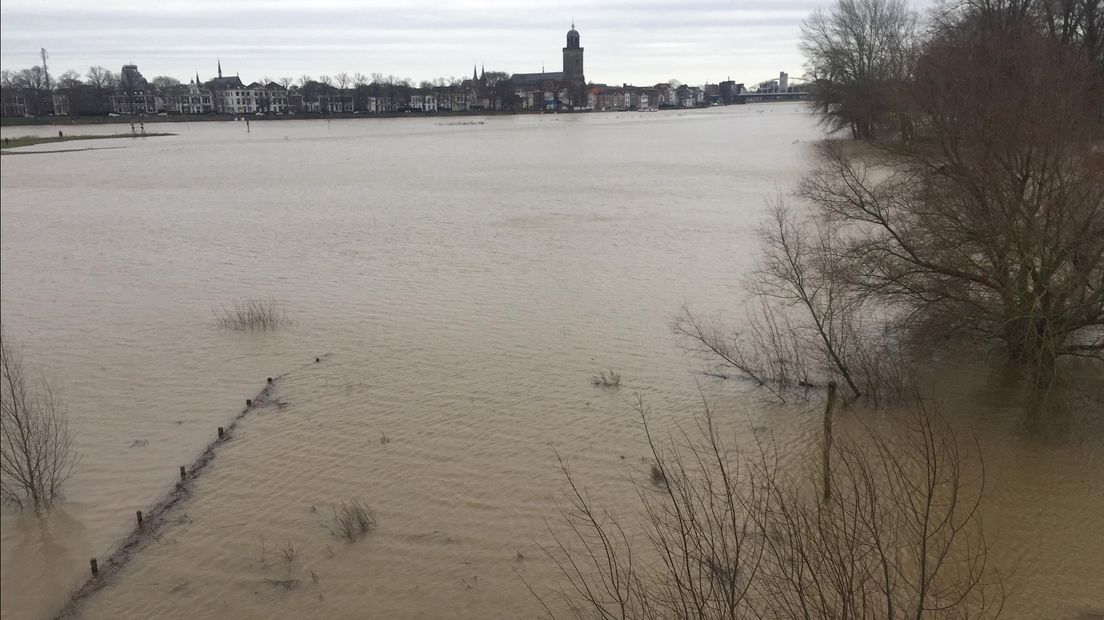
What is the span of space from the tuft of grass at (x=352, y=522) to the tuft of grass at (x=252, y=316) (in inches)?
349

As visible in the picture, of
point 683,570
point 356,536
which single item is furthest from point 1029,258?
point 356,536

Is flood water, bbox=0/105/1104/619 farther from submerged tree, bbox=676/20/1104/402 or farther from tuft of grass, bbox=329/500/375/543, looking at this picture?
submerged tree, bbox=676/20/1104/402

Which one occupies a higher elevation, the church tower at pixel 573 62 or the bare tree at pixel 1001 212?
the church tower at pixel 573 62

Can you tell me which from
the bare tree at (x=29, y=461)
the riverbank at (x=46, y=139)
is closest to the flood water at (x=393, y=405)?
the bare tree at (x=29, y=461)

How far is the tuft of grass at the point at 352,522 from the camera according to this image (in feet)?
31.7

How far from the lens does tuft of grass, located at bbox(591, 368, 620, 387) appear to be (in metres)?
14.2

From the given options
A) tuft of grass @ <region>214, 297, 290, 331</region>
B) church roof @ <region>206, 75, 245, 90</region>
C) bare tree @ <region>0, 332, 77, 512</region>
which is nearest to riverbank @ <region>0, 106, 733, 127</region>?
church roof @ <region>206, 75, 245, 90</region>

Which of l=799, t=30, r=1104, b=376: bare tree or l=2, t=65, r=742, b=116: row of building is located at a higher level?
l=2, t=65, r=742, b=116: row of building

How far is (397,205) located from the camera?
36.8 m

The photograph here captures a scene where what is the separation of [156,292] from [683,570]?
18.2 metres

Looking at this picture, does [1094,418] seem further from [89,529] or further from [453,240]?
[453,240]

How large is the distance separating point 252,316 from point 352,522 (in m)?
9.67

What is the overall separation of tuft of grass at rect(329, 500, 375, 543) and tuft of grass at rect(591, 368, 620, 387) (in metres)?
5.26

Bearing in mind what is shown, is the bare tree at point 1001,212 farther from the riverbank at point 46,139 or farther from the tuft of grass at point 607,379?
the riverbank at point 46,139
